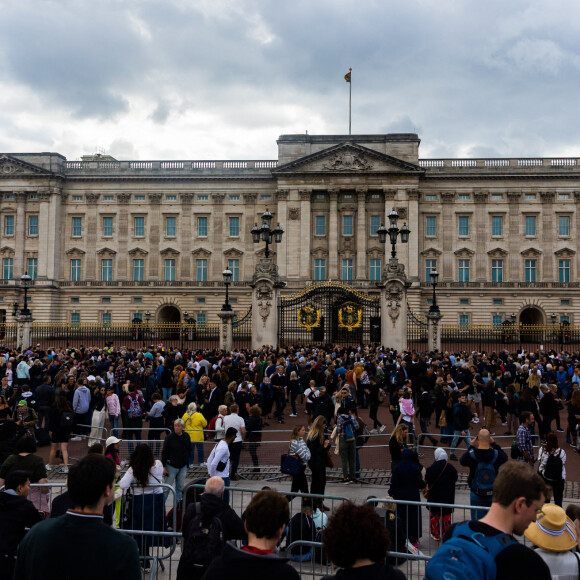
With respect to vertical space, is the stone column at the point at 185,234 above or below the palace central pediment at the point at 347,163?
below

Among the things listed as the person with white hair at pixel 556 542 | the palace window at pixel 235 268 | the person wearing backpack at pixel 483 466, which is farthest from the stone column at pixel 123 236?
the person with white hair at pixel 556 542

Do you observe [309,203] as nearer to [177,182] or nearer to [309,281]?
[309,281]

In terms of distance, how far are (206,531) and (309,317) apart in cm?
2936

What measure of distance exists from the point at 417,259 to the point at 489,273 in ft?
24.4

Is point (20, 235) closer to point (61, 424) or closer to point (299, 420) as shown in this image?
point (299, 420)

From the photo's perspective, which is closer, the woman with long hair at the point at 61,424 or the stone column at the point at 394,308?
the woman with long hair at the point at 61,424

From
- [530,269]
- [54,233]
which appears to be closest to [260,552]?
[530,269]

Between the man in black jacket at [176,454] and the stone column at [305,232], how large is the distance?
4393cm

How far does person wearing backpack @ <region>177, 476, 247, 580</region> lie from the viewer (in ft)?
17.4

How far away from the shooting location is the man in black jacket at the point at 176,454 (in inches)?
391

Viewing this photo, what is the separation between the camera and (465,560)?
3264 mm

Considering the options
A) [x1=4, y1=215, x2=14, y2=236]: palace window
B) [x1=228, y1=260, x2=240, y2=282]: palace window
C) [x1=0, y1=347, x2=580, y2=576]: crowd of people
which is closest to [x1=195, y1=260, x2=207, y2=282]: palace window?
[x1=228, y1=260, x2=240, y2=282]: palace window

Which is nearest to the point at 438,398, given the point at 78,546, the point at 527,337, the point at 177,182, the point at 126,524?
the point at 126,524

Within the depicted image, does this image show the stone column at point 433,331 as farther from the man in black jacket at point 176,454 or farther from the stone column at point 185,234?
the stone column at point 185,234
